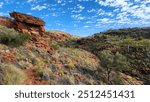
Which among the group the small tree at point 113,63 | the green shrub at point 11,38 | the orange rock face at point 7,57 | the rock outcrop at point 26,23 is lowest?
the small tree at point 113,63

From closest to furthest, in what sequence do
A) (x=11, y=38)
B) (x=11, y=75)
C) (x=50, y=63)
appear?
(x=11, y=75), (x=50, y=63), (x=11, y=38)

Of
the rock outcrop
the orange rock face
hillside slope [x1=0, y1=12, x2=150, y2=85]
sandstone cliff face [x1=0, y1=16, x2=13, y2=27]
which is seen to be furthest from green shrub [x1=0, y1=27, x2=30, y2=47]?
sandstone cliff face [x1=0, y1=16, x2=13, y2=27]

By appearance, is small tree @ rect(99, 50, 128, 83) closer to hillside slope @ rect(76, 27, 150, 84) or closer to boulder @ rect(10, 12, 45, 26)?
hillside slope @ rect(76, 27, 150, 84)

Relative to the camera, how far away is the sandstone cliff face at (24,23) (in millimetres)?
23719

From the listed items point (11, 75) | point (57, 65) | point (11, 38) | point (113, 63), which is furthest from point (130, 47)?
point (11, 75)

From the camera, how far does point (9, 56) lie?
18266 mm

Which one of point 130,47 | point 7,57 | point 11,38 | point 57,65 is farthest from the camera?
point 130,47

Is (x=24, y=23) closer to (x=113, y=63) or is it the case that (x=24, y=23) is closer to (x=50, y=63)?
(x=50, y=63)

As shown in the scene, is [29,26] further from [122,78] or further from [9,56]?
[122,78]

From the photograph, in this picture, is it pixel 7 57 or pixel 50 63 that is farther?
pixel 50 63

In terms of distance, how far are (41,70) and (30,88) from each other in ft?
17.0

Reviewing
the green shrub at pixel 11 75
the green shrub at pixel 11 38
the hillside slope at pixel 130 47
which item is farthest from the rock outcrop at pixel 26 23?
the green shrub at pixel 11 75

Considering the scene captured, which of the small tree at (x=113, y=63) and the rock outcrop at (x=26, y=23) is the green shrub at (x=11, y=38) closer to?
the rock outcrop at (x=26, y=23)

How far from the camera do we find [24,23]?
23953 millimetres
